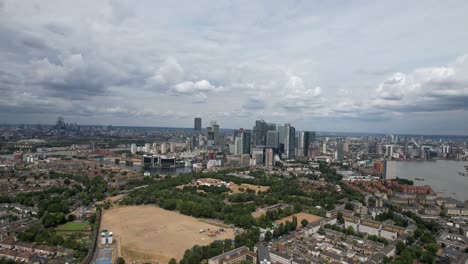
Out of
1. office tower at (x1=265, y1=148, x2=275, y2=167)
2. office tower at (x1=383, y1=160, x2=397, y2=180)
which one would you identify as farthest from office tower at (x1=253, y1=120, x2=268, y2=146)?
office tower at (x1=383, y1=160, x2=397, y2=180)

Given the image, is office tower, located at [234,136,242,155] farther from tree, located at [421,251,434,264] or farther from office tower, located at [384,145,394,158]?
tree, located at [421,251,434,264]

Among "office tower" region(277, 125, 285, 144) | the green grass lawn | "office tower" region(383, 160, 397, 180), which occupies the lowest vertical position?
the green grass lawn

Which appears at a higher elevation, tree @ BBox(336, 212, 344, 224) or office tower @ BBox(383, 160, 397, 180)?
office tower @ BBox(383, 160, 397, 180)

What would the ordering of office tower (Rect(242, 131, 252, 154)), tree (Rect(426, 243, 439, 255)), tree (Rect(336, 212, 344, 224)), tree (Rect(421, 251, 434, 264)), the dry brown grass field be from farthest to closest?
office tower (Rect(242, 131, 252, 154)), tree (Rect(336, 212, 344, 224)), tree (Rect(426, 243, 439, 255)), the dry brown grass field, tree (Rect(421, 251, 434, 264))

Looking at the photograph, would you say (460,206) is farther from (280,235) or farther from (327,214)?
(280,235)

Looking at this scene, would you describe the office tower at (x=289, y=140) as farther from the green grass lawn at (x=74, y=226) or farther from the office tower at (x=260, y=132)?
the green grass lawn at (x=74, y=226)

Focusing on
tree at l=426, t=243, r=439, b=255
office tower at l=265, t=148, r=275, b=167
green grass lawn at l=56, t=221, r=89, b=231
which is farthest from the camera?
office tower at l=265, t=148, r=275, b=167

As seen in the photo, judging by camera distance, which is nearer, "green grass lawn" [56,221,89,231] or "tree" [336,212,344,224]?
"green grass lawn" [56,221,89,231]

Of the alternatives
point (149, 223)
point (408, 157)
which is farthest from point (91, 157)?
point (408, 157)
